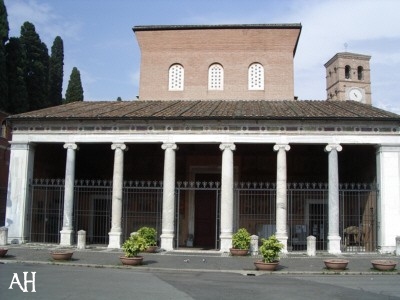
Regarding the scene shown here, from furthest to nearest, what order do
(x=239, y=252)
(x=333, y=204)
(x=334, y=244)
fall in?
(x=333, y=204) → (x=334, y=244) → (x=239, y=252)

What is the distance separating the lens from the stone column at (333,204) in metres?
19.5

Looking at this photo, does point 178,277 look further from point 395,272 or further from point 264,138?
point 264,138

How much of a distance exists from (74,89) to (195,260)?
3373cm

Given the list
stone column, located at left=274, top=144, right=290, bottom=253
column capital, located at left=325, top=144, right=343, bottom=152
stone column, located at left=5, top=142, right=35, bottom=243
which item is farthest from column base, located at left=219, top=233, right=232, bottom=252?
stone column, located at left=5, top=142, right=35, bottom=243

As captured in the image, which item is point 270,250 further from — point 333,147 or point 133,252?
point 333,147

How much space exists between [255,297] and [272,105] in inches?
563

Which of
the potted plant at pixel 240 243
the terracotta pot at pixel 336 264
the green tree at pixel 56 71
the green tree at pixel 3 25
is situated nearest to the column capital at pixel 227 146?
the potted plant at pixel 240 243

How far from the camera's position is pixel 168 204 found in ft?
66.0

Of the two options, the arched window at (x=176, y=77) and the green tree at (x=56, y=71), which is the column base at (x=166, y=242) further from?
the green tree at (x=56, y=71)

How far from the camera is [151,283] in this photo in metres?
12.0

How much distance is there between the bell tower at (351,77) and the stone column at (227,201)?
46.3 meters

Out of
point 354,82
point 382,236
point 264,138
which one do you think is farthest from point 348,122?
point 354,82

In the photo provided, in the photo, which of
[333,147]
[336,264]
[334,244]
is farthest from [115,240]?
[333,147]

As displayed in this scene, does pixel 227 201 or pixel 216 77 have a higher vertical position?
pixel 216 77
